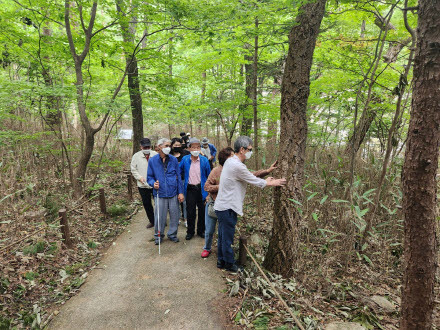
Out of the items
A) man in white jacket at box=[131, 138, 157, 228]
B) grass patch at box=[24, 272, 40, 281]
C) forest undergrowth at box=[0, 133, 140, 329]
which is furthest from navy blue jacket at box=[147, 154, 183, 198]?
grass patch at box=[24, 272, 40, 281]

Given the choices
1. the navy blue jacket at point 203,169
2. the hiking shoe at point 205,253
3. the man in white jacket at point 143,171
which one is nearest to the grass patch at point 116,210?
the man in white jacket at point 143,171

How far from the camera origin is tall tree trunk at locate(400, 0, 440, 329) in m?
1.88

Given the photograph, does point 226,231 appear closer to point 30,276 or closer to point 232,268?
point 232,268

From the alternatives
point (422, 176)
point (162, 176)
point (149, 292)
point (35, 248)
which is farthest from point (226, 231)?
point (35, 248)

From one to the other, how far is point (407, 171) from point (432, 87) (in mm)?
693

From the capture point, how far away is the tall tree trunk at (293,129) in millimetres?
3029

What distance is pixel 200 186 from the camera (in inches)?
190

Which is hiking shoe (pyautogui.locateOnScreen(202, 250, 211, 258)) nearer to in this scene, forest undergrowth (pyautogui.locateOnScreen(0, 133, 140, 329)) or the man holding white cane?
the man holding white cane

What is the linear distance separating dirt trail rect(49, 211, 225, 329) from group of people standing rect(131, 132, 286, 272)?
33cm

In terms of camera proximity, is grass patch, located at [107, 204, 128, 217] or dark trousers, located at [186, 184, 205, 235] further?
grass patch, located at [107, 204, 128, 217]

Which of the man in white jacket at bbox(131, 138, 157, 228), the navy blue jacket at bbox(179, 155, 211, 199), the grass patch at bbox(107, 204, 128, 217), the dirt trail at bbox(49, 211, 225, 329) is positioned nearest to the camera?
the dirt trail at bbox(49, 211, 225, 329)

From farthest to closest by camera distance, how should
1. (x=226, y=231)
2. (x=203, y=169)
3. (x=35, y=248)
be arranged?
(x=203, y=169)
(x=35, y=248)
(x=226, y=231)

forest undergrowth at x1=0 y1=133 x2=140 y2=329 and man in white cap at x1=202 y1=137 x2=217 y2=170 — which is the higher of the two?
man in white cap at x1=202 y1=137 x2=217 y2=170

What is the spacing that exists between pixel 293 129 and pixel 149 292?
295 centimetres
